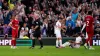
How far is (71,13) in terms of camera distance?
3188 centimetres

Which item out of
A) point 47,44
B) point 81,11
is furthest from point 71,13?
point 47,44

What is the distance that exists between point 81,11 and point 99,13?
5.05 feet

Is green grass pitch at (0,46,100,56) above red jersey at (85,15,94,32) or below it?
below

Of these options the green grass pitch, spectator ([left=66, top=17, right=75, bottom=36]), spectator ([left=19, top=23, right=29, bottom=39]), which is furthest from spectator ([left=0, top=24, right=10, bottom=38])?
the green grass pitch

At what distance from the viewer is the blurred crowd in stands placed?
31.0 metres

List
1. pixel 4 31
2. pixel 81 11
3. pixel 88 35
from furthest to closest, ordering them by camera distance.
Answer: pixel 81 11
pixel 4 31
pixel 88 35

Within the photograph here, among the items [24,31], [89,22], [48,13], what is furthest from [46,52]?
[48,13]

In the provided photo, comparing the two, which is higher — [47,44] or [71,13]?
[71,13]

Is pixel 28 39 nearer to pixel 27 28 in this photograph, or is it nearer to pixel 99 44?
pixel 27 28

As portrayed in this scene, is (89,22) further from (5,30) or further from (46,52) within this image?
(5,30)

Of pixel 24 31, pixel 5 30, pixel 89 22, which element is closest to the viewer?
pixel 89 22

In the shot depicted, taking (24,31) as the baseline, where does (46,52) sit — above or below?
below

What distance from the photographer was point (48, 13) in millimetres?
32312

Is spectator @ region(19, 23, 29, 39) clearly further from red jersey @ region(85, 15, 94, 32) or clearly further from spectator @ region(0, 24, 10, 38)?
red jersey @ region(85, 15, 94, 32)
